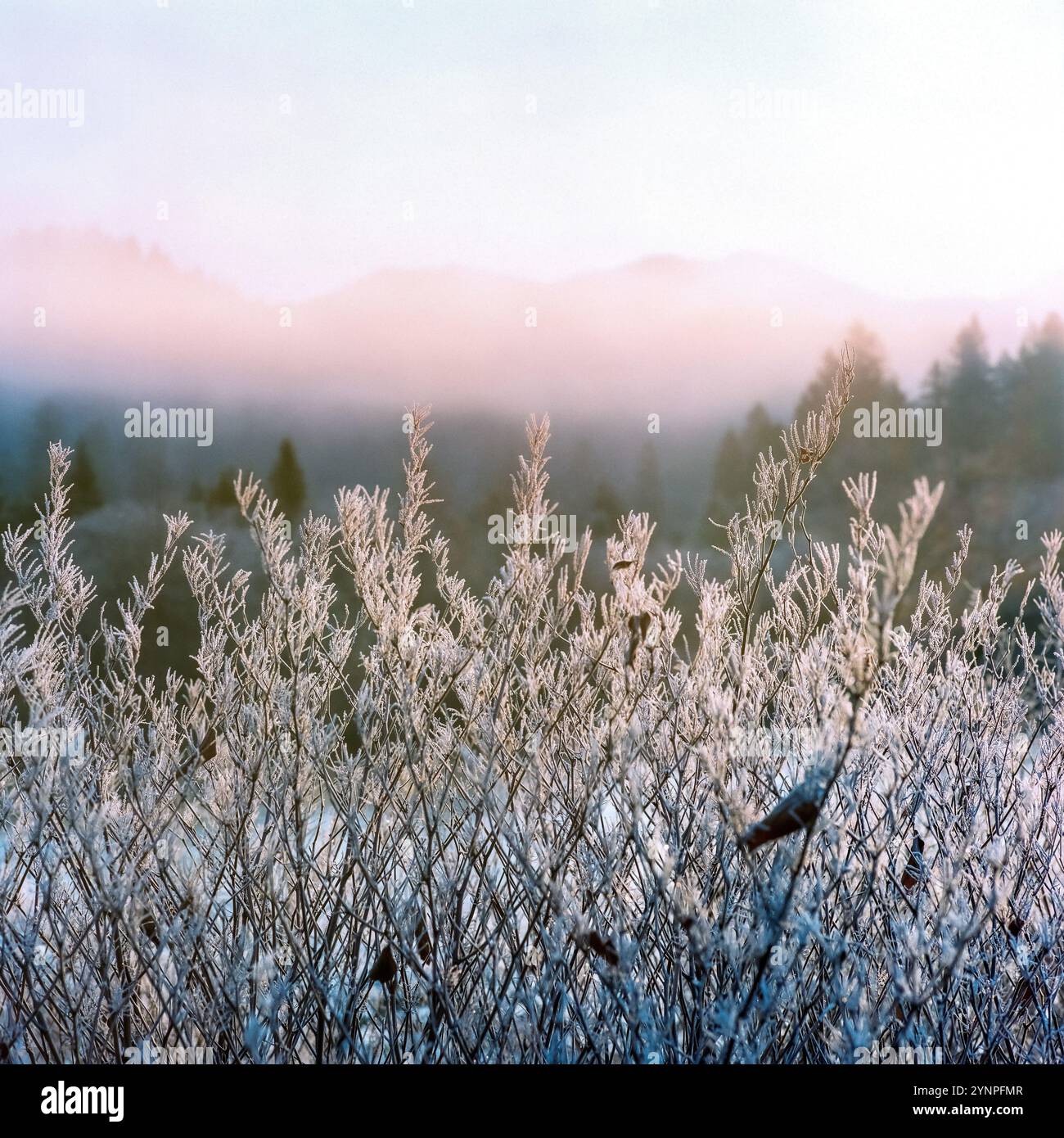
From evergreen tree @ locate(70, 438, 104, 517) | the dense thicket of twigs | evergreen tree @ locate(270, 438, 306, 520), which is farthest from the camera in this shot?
evergreen tree @ locate(270, 438, 306, 520)

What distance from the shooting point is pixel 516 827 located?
5.60 ft

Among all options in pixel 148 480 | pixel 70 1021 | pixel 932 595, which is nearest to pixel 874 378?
pixel 148 480

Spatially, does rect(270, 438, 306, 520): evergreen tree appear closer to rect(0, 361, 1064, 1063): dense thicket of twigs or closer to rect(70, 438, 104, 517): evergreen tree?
rect(70, 438, 104, 517): evergreen tree

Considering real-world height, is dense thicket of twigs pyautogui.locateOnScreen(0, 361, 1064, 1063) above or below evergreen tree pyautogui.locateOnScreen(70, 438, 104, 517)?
below

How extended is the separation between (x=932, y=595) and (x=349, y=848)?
1760 millimetres

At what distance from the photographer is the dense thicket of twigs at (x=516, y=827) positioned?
1.67m

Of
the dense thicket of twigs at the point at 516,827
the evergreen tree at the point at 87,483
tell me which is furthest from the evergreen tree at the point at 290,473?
the dense thicket of twigs at the point at 516,827

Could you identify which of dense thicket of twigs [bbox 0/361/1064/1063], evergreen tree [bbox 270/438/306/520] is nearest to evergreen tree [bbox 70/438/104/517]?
evergreen tree [bbox 270/438/306/520]

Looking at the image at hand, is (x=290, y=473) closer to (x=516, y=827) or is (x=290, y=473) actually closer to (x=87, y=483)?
(x=87, y=483)

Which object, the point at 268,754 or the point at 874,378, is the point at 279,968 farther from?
the point at 874,378

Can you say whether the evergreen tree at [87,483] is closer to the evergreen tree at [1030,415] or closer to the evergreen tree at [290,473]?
the evergreen tree at [290,473]

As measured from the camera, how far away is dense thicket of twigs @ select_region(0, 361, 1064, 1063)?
167 cm
